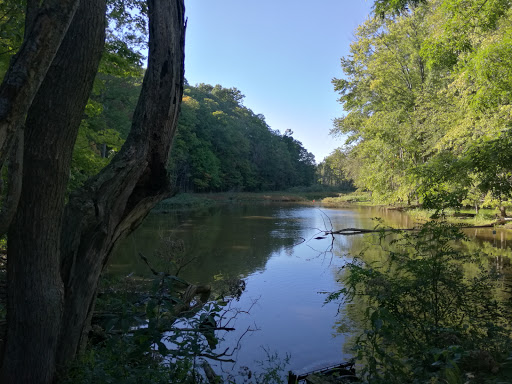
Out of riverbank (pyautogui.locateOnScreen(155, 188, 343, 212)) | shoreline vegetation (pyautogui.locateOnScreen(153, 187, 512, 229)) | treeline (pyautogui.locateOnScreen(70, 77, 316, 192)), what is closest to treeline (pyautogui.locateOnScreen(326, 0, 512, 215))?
shoreline vegetation (pyautogui.locateOnScreen(153, 187, 512, 229))

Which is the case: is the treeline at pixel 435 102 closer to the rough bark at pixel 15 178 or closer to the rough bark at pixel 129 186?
the rough bark at pixel 129 186

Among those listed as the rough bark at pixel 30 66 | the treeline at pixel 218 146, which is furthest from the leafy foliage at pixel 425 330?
the treeline at pixel 218 146

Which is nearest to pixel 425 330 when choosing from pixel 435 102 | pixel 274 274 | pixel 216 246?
pixel 274 274

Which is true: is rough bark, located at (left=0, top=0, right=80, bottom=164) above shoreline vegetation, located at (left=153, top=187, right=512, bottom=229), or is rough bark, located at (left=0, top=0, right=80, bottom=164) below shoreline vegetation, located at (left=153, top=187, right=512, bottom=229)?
above

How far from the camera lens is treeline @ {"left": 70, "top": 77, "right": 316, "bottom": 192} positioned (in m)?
27.9

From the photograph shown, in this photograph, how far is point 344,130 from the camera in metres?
28.9

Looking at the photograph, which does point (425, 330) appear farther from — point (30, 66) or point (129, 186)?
point (30, 66)

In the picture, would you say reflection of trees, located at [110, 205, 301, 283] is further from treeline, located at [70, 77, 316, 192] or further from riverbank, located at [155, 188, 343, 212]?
treeline, located at [70, 77, 316, 192]

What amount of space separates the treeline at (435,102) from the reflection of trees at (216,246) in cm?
526

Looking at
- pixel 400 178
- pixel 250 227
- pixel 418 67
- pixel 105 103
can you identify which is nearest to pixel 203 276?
pixel 250 227

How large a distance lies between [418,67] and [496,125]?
1534cm

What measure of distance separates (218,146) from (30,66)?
187 ft

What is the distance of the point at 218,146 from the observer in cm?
5866

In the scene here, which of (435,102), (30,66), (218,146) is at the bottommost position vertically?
(30,66)
